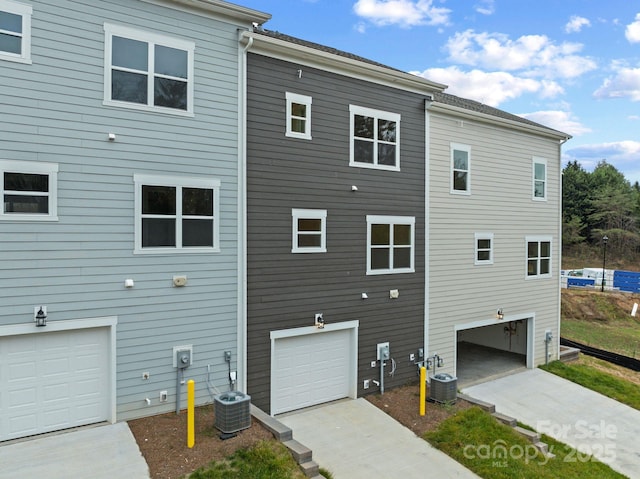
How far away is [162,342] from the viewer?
7707 millimetres

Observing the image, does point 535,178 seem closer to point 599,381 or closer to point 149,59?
point 599,381

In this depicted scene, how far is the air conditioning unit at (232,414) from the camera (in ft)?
22.6

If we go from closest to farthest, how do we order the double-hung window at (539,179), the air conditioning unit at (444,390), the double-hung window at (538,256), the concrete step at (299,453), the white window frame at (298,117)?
the concrete step at (299,453)
the white window frame at (298,117)
the air conditioning unit at (444,390)
the double-hung window at (538,256)
the double-hung window at (539,179)

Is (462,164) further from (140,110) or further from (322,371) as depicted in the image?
(140,110)

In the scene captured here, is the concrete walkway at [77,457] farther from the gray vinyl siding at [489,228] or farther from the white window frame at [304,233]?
the gray vinyl siding at [489,228]

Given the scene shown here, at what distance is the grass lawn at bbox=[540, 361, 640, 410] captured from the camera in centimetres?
1215

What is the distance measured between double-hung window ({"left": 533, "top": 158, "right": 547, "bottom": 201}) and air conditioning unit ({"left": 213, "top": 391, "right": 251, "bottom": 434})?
12.1 m

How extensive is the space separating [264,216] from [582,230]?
47.0 m

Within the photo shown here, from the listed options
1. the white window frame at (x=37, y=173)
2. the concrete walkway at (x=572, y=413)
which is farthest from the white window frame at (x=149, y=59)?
the concrete walkway at (x=572, y=413)

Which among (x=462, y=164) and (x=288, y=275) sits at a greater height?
(x=462, y=164)

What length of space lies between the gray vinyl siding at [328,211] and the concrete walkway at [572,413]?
9.72 ft

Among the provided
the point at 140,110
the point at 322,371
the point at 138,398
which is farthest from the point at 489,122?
the point at 138,398

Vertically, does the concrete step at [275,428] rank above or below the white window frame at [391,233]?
below

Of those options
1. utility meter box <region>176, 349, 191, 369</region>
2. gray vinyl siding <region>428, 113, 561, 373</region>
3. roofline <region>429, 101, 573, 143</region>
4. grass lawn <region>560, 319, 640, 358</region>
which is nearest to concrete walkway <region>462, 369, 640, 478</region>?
gray vinyl siding <region>428, 113, 561, 373</region>
